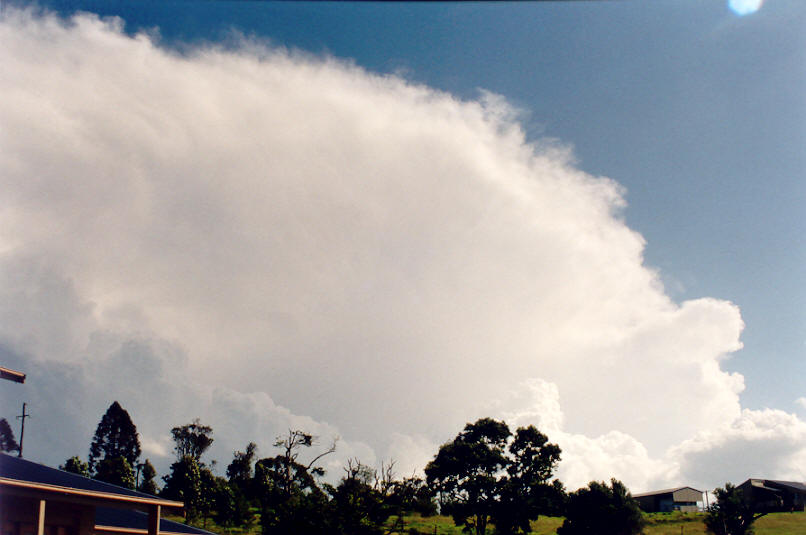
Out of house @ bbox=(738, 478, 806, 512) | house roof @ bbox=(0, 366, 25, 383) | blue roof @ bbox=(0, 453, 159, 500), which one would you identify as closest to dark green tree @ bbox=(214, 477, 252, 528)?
blue roof @ bbox=(0, 453, 159, 500)

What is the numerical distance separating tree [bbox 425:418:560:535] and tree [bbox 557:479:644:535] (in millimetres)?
6574

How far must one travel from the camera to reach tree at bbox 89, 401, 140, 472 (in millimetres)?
88250

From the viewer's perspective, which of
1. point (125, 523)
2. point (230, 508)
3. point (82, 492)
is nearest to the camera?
point (82, 492)

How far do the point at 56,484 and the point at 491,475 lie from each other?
57.2 m

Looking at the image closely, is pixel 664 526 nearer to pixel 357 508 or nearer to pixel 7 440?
pixel 357 508

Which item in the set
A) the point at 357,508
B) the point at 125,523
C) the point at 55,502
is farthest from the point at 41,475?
the point at 357,508

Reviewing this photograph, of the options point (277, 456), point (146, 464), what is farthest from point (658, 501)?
point (146, 464)

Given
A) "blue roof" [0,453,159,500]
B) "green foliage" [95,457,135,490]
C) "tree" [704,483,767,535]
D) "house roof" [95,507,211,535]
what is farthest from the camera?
"green foliage" [95,457,135,490]

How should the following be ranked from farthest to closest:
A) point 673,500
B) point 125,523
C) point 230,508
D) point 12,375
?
point 673,500, point 230,508, point 125,523, point 12,375

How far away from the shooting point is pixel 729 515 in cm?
5597

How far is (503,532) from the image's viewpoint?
210 feet

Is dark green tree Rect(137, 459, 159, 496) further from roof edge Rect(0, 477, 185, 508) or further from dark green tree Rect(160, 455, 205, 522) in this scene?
roof edge Rect(0, 477, 185, 508)

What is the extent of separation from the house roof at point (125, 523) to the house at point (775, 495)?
223 feet

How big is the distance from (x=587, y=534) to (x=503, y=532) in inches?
396
